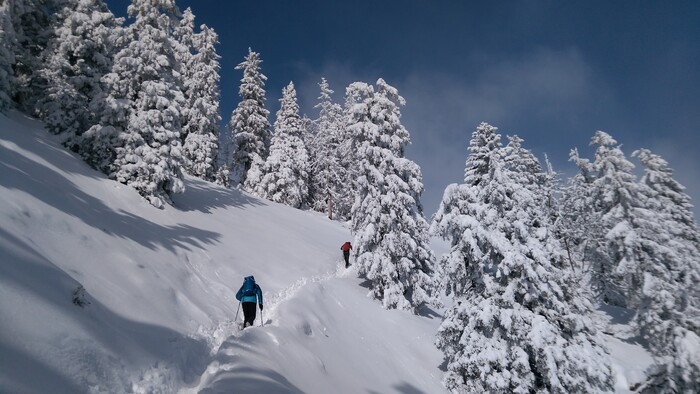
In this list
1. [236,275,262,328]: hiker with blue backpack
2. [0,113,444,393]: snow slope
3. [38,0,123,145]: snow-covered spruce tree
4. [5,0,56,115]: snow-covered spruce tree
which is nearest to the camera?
[0,113,444,393]: snow slope

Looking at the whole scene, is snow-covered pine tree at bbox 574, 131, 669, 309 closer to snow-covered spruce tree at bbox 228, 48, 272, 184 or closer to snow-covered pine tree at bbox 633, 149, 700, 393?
snow-covered pine tree at bbox 633, 149, 700, 393

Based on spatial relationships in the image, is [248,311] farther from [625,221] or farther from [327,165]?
[327,165]

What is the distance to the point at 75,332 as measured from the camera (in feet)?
22.3

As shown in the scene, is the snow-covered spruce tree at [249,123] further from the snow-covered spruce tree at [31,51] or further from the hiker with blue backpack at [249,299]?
the hiker with blue backpack at [249,299]

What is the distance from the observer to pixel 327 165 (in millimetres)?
48375

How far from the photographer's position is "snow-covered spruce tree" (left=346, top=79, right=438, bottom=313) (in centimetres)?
2016

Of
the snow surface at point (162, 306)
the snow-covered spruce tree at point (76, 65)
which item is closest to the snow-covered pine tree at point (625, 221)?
the snow surface at point (162, 306)

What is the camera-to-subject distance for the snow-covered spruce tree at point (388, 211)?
20.2 m

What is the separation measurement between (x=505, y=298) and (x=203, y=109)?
33.2 meters

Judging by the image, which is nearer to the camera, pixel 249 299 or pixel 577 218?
pixel 249 299

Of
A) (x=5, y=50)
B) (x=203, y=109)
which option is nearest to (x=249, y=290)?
(x=5, y=50)

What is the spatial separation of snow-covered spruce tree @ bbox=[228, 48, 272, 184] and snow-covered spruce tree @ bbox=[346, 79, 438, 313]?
22838mm

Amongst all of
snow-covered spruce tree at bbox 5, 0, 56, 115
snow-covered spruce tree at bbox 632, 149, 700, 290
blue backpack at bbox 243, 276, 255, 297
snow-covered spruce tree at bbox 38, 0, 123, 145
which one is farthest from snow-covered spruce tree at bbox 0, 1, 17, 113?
snow-covered spruce tree at bbox 632, 149, 700, 290

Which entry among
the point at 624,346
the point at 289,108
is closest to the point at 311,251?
the point at 624,346
